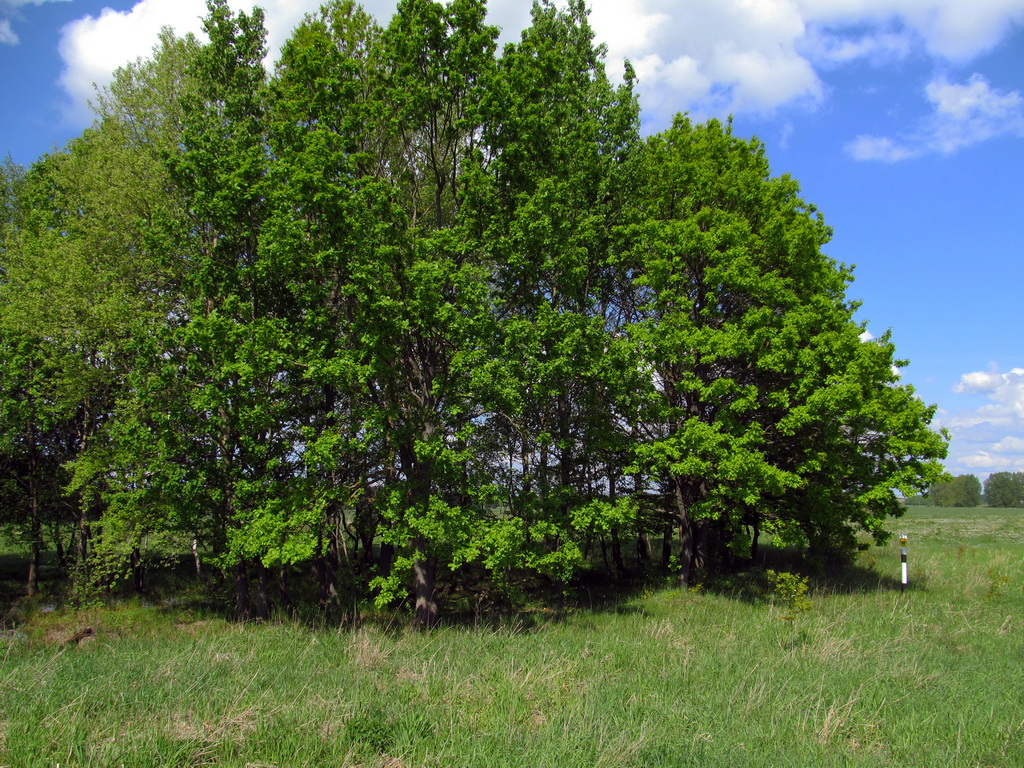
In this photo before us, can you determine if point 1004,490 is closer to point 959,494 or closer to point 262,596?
point 959,494

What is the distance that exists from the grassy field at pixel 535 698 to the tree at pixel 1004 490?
16009 cm

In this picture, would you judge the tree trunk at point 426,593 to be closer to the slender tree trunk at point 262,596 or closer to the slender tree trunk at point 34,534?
the slender tree trunk at point 262,596

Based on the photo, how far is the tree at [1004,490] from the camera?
136 meters

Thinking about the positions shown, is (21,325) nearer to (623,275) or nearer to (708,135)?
(623,275)

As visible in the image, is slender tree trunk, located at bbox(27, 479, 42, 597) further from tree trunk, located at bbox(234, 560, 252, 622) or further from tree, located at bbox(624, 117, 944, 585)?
tree, located at bbox(624, 117, 944, 585)

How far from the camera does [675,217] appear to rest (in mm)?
17938

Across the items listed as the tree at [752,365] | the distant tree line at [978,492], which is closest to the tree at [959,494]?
the distant tree line at [978,492]

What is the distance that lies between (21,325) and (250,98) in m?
7.86

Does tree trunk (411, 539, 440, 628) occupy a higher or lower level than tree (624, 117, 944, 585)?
lower

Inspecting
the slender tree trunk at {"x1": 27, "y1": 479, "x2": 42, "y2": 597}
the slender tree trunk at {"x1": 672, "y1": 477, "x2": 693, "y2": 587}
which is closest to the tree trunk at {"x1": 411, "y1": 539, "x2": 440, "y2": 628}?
the slender tree trunk at {"x1": 672, "y1": 477, "x2": 693, "y2": 587}

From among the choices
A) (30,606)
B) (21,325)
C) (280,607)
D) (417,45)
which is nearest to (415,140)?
(417,45)

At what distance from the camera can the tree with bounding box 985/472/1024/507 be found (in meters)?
136

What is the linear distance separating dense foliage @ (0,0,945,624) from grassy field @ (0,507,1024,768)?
10.0ft

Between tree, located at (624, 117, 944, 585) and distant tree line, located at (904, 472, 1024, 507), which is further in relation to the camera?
distant tree line, located at (904, 472, 1024, 507)
